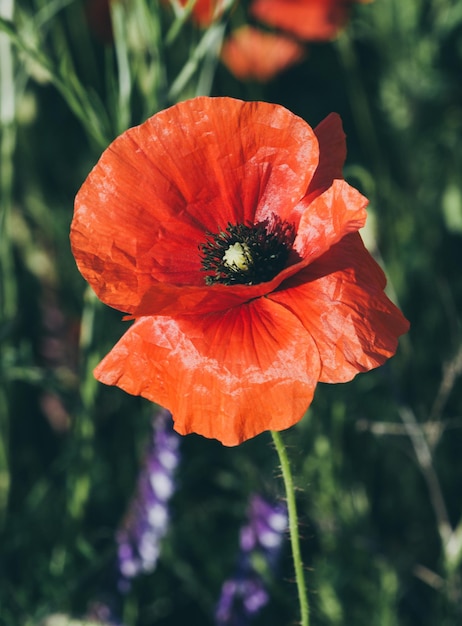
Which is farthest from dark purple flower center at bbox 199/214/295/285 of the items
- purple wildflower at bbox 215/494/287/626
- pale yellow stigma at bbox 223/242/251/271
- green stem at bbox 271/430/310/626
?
purple wildflower at bbox 215/494/287/626

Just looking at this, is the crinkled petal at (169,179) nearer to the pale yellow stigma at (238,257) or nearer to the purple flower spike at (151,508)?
the pale yellow stigma at (238,257)

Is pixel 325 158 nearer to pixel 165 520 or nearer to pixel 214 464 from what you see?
pixel 165 520

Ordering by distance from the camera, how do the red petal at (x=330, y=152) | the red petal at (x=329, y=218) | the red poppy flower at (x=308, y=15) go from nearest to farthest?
the red petal at (x=329, y=218), the red petal at (x=330, y=152), the red poppy flower at (x=308, y=15)

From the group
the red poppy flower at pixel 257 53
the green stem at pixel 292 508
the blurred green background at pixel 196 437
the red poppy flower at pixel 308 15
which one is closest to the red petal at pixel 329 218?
the green stem at pixel 292 508

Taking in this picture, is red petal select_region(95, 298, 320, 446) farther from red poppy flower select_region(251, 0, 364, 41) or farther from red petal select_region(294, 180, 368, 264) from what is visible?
red poppy flower select_region(251, 0, 364, 41)

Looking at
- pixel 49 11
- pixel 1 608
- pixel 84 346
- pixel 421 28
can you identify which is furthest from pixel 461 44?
pixel 1 608

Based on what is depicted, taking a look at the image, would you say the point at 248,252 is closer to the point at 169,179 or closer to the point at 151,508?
the point at 169,179

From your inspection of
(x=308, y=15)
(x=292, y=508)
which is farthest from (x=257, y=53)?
(x=292, y=508)
